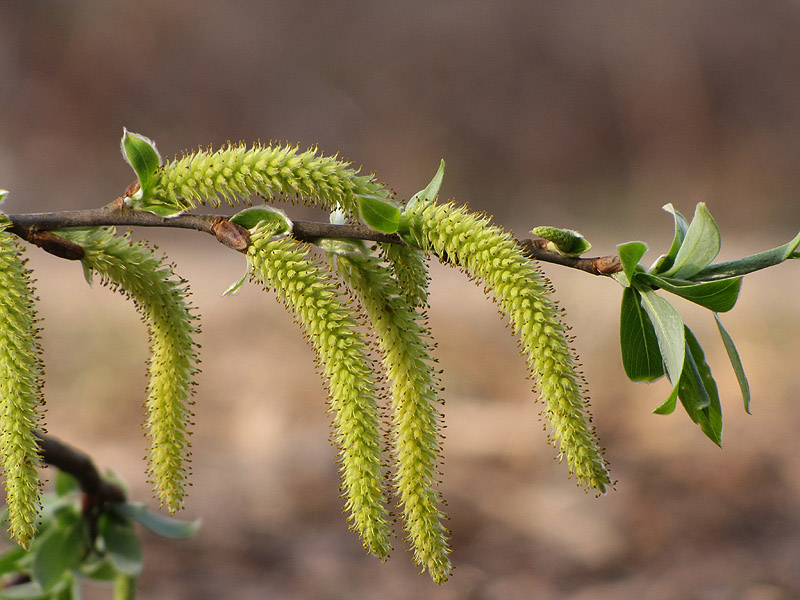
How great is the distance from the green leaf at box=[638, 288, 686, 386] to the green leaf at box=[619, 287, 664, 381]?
2 centimetres

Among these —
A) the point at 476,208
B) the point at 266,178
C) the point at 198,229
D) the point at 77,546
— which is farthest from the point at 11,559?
the point at 476,208

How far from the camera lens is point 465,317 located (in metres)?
6.30

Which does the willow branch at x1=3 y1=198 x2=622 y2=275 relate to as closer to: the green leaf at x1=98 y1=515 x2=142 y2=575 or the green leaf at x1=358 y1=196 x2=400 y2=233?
the green leaf at x1=358 y1=196 x2=400 y2=233

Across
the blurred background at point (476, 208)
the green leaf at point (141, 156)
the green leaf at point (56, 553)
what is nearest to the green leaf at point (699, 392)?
the green leaf at point (141, 156)

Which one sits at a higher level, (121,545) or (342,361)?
(342,361)

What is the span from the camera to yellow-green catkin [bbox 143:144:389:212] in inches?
43.3

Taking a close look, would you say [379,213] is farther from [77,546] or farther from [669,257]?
[77,546]

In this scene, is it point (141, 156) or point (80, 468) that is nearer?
point (141, 156)

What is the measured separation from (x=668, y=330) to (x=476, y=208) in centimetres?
818

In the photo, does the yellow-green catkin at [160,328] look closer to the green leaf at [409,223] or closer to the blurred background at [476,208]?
the green leaf at [409,223]

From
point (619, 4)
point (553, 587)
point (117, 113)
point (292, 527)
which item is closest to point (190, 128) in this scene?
point (117, 113)

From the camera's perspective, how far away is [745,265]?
1.13m

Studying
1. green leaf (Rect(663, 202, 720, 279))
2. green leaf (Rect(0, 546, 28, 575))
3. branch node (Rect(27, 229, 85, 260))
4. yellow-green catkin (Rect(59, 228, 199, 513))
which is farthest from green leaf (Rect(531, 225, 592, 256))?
green leaf (Rect(0, 546, 28, 575))

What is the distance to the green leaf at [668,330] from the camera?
3.53ft
